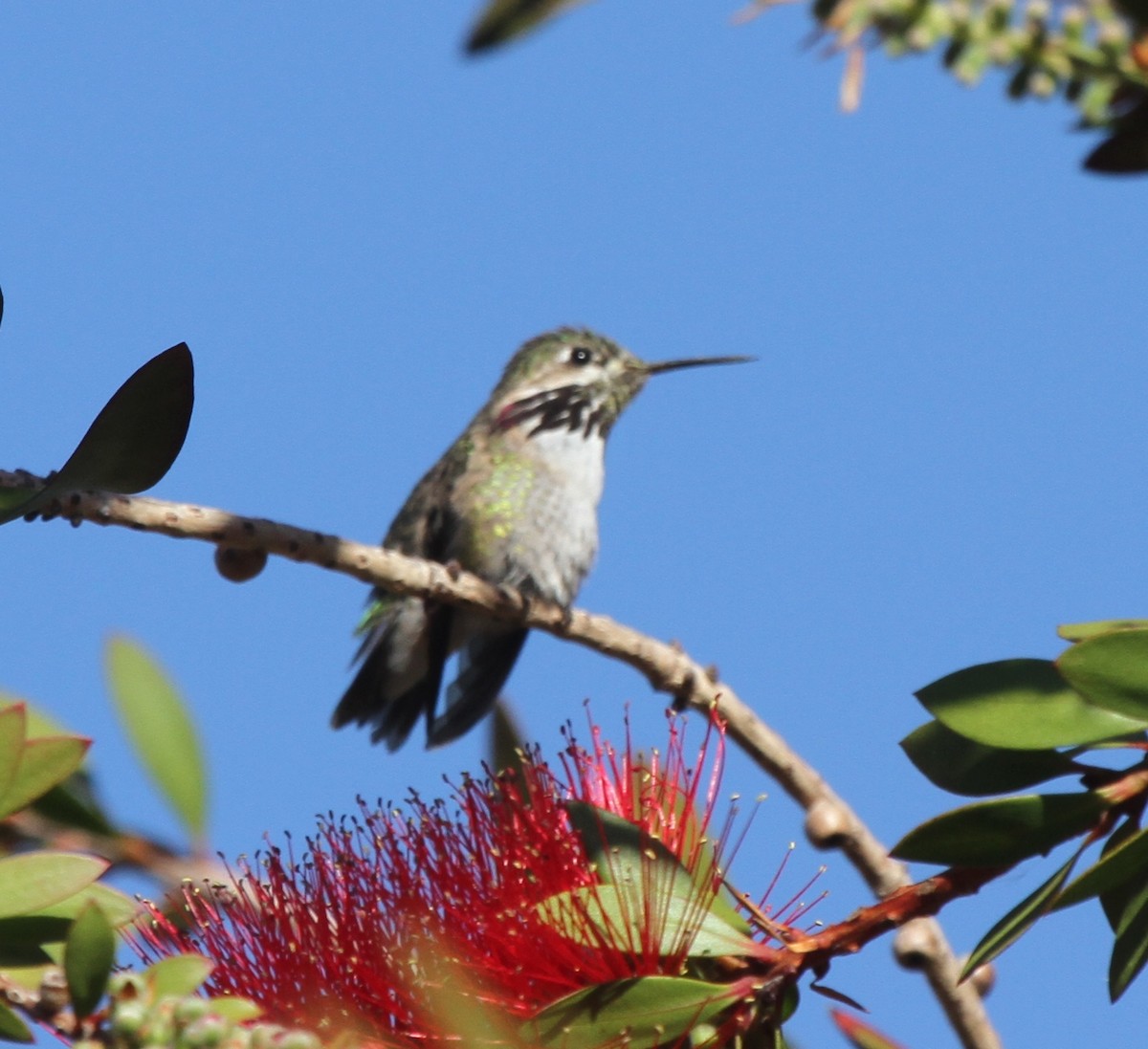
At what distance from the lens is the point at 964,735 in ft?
4.34

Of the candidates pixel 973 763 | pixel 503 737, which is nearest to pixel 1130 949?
Result: pixel 973 763

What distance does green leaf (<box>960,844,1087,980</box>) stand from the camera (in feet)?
4.28

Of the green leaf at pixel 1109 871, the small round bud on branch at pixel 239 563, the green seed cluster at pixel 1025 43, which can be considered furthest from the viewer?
the small round bud on branch at pixel 239 563

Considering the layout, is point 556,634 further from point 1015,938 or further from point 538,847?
A: point 1015,938

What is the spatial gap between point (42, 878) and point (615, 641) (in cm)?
142

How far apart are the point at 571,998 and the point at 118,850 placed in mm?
1071

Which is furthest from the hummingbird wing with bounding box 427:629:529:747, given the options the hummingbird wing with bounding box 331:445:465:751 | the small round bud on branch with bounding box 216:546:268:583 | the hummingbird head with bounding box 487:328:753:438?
the small round bud on branch with bounding box 216:546:268:583

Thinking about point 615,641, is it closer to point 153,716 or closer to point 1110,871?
point 153,716

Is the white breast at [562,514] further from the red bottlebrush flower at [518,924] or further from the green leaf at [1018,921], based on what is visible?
the green leaf at [1018,921]

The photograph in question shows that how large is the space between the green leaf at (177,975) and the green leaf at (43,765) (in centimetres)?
20

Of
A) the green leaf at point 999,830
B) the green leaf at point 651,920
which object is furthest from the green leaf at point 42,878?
the green leaf at point 999,830

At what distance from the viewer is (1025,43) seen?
1.10m

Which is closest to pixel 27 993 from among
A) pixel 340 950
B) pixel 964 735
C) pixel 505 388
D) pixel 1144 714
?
pixel 340 950

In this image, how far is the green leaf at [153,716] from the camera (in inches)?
98.7
